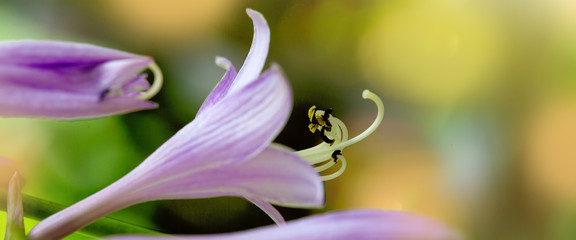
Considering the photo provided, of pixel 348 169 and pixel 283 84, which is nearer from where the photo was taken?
pixel 283 84

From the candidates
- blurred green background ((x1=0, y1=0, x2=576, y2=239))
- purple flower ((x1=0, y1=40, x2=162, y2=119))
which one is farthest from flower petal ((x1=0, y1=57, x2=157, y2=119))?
blurred green background ((x1=0, y1=0, x2=576, y2=239))

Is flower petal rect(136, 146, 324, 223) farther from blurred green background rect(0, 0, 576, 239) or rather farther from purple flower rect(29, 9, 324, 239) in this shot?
blurred green background rect(0, 0, 576, 239)

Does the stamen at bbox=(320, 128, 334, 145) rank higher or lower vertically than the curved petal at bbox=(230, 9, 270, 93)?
lower

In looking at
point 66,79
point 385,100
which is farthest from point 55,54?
point 385,100

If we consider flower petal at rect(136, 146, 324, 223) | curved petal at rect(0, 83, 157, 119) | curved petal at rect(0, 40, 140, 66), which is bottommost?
flower petal at rect(136, 146, 324, 223)

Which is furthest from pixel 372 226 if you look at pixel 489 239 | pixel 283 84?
pixel 489 239

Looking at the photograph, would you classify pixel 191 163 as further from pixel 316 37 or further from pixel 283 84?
pixel 316 37

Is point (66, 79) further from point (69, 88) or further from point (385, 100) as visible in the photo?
point (385, 100)
